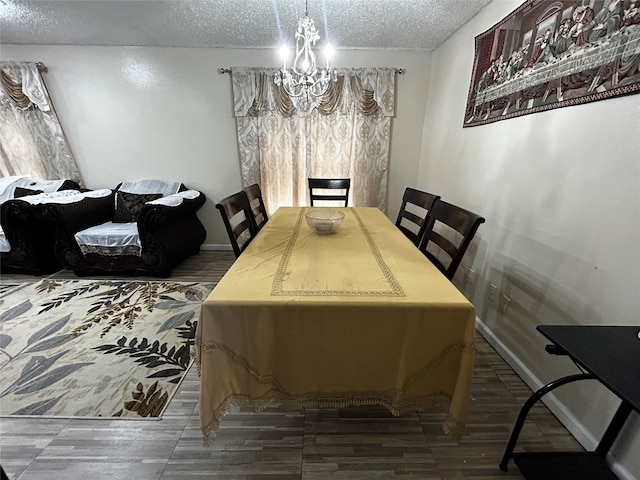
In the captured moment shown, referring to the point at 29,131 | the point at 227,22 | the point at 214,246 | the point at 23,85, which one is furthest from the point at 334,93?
the point at 29,131

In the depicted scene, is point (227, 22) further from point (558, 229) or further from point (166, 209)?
point (558, 229)

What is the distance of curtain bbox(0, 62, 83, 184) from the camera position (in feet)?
9.21

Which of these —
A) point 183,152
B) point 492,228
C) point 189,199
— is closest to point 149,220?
point 189,199

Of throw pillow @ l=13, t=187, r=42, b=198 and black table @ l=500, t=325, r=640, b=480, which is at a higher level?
throw pillow @ l=13, t=187, r=42, b=198

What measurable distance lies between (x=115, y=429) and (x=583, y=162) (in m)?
2.51

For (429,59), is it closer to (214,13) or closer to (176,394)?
(214,13)

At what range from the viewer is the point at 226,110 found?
9.82 ft

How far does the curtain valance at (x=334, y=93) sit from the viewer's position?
112 inches

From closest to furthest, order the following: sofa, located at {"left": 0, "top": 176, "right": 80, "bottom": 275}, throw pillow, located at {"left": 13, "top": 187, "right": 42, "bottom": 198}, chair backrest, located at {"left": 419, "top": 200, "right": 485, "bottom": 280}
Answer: chair backrest, located at {"left": 419, "top": 200, "right": 485, "bottom": 280} → sofa, located at {"left": 0, "top": 176, "right": 80, "bottom": 275} → throw pillow, located at {"left": 13, "top": 187, "right": 42, "bottom": 198}

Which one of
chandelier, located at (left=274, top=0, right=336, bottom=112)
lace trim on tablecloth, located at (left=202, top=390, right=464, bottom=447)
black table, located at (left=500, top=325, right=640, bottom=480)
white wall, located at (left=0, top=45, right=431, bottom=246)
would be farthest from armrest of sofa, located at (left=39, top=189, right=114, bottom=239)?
black table, located at (left=500, top=325, right=640, bottom=480)

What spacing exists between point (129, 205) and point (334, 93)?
2.56 metres

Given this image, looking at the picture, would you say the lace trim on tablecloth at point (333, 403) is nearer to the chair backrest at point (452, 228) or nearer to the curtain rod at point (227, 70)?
the chair backrest at point (452, 228)

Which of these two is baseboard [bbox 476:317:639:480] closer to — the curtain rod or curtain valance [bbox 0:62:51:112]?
the curtain rod

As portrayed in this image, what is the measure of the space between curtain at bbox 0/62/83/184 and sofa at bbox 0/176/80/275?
27cm
